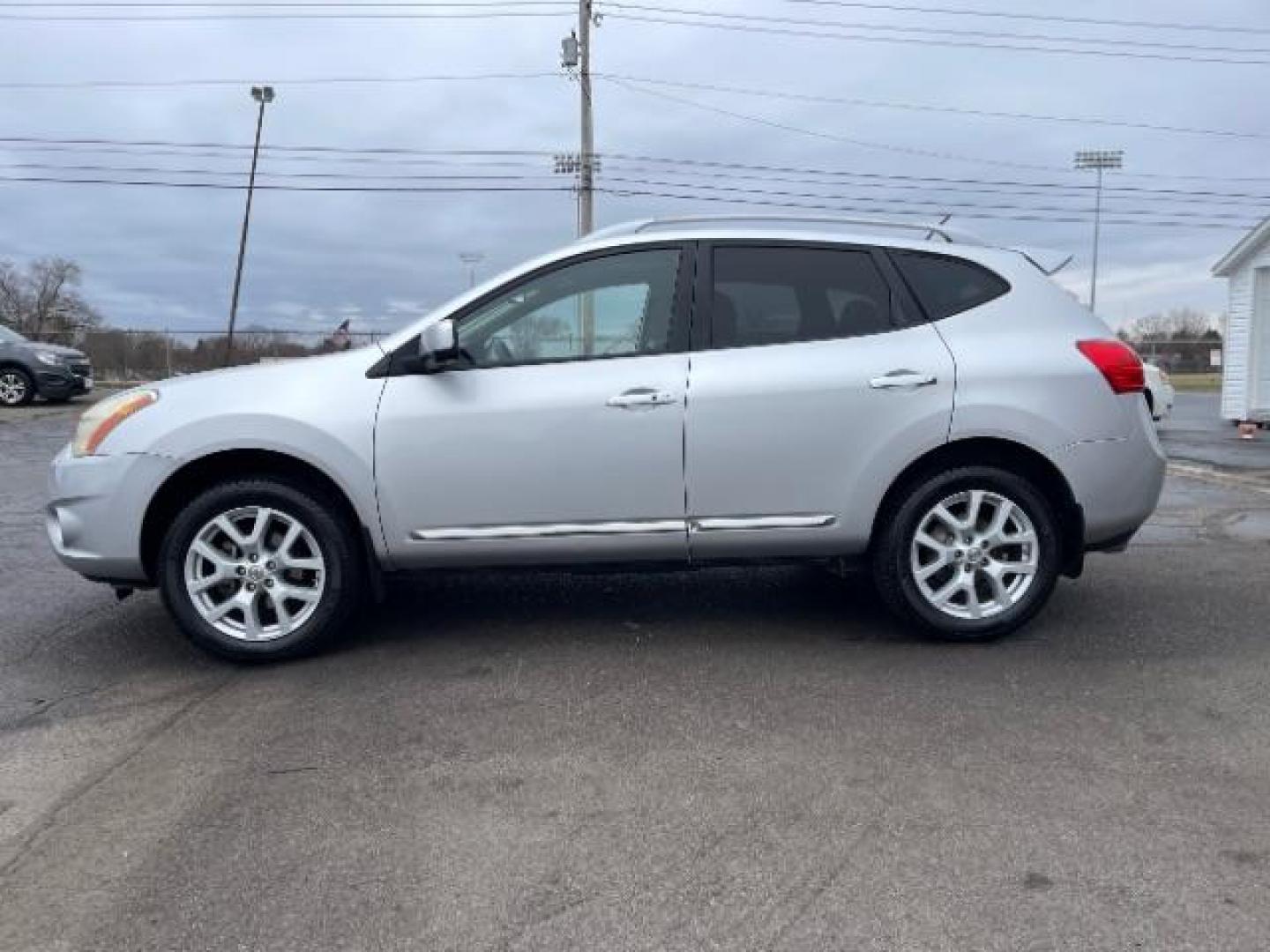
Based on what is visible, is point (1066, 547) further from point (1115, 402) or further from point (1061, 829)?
point (1061, 829)

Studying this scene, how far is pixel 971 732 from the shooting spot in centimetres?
375

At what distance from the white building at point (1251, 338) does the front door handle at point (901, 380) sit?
57.8 ft

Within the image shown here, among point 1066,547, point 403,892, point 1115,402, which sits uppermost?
point 1115,402

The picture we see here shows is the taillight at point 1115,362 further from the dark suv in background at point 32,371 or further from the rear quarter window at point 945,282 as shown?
the dark suv in background at point 32,371

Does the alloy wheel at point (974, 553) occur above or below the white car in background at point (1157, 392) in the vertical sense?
below

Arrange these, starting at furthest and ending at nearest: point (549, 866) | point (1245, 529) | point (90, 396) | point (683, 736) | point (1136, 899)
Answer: point (90, 396), point (1245, 529), point (683, 736), point (549, 866), point (1136, 899)

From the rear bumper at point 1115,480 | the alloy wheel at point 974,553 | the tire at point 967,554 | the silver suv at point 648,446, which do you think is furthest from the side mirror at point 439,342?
the rear bumper at point 1115,480

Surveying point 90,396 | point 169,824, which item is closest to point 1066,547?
point 169,824

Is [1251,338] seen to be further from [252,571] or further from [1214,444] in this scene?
[252,571]

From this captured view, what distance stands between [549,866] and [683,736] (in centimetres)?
97

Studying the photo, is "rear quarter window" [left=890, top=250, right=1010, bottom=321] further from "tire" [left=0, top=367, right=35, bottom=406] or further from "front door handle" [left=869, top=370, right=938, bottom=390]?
"tire" [left=0, top=367, right=35, bottom=406]

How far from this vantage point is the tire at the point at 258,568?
14.8 ft

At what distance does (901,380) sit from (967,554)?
0.83 metres

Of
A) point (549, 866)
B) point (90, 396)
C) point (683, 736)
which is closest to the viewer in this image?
point (549, 866)
